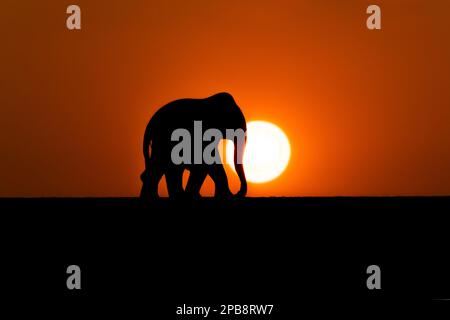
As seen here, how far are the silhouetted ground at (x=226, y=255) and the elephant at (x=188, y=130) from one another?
198mm

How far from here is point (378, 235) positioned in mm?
1180

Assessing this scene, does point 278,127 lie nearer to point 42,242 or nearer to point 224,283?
point 224,283

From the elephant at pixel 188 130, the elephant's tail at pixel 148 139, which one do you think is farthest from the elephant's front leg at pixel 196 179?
the elephant's tail at pixel 148 139

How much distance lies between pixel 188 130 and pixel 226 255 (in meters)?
0.39

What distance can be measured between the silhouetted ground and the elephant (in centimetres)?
20

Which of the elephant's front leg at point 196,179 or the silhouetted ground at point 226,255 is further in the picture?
the elephant's front leg at point 196,179

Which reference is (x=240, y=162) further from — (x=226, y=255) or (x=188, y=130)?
(x=226, y=255)

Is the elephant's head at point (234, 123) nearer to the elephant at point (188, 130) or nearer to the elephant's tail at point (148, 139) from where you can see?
the elephant at point (188, 130)

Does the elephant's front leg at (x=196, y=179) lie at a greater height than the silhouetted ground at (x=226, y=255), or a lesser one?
greater

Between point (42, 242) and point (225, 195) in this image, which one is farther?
point (225, 195)

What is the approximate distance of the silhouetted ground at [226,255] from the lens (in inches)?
43.4

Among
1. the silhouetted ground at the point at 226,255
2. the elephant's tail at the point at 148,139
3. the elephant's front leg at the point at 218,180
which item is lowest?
the silhouetted ground at the point at 226,255
